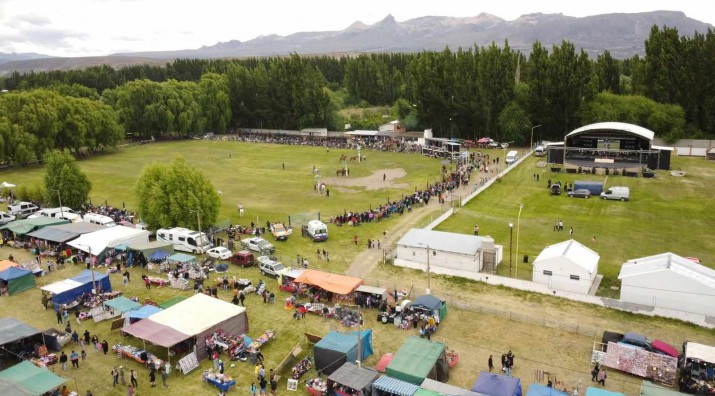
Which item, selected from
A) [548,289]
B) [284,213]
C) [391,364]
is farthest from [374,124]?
[391,364]

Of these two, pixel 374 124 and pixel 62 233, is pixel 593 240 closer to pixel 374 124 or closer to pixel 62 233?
pixel 62 233

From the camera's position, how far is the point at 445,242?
34.4 meters

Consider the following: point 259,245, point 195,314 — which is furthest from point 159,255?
point 195,314

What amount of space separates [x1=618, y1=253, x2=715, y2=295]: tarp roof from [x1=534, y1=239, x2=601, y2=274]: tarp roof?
6.06 feet

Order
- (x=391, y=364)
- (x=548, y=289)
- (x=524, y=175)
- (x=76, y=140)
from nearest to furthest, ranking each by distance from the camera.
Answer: (x=391, y=364)
(x=548, y=289)
(x=524, y=175)
(x=76, y=140)

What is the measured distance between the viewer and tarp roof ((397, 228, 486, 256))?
3322cm

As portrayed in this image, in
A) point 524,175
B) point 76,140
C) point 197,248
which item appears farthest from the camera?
point 76,140

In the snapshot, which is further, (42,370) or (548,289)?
(548,289)

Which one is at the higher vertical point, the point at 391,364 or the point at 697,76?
the point at 697,76

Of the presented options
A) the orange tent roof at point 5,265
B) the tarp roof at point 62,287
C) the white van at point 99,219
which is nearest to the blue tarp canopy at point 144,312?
the tarp roof at point 62,287

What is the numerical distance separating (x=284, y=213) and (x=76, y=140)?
50268 millimetres

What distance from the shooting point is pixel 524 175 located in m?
60.7

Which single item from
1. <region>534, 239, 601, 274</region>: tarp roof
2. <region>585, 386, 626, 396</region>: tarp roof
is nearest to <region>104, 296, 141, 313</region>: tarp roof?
<region>585, 386, 626, 396</region>: tarp roof

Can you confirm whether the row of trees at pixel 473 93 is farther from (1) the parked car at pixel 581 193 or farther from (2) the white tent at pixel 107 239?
(2) the white tent at pixel 107 239
